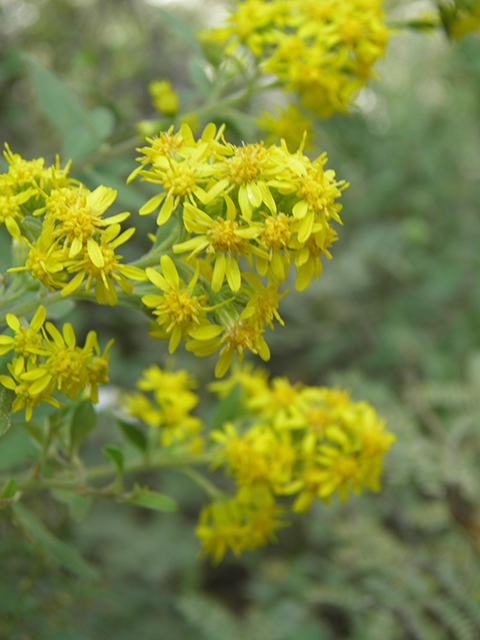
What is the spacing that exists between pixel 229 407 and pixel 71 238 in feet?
2.59

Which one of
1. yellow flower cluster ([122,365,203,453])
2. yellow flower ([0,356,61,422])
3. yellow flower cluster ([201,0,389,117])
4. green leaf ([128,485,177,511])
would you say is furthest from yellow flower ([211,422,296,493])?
yellow flower cluster ([201,0,389,117])

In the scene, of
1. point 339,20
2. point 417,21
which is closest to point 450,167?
point 417,21

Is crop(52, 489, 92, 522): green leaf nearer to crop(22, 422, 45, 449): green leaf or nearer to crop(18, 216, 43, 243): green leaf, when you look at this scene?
crop(22, 422, 45, 449): green leaf

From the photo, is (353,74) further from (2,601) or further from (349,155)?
(349,155)

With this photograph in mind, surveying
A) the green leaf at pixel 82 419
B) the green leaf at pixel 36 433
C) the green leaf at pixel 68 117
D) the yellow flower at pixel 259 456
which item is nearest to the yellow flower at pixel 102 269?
the green leaf at pixel 82 419

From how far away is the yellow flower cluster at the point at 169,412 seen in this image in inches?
60.4

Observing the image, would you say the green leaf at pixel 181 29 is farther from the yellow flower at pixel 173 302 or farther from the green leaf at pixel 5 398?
the green leaf at pixel 5 398

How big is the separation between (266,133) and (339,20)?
1.33 feet

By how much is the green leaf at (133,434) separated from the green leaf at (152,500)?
0.18m

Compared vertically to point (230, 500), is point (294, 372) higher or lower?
lower

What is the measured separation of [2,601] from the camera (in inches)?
55.9

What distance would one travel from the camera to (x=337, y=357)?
3316 millimetres

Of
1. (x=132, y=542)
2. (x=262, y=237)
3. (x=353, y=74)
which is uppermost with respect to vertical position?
(x=262, y=237)

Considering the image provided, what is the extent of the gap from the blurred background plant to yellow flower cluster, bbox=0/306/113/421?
0.37 m
